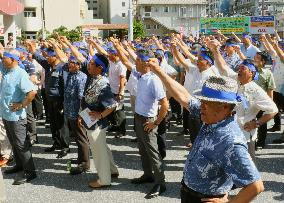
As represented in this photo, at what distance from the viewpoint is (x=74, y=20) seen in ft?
224

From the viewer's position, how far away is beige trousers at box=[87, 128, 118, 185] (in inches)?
231

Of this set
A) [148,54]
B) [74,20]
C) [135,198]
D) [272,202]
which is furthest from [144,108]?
[74,20]

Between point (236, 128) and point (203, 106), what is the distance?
A: 0.26m

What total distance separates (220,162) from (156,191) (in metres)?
3.13

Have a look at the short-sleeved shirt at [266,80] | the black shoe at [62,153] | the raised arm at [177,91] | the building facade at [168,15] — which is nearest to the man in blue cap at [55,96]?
the black shoe at [62,153]

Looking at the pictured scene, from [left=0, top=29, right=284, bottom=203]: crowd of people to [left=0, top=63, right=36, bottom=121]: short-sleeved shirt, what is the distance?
0.01 metres

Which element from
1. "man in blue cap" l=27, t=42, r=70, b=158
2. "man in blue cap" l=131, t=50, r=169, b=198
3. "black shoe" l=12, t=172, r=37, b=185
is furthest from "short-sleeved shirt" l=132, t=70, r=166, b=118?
"man in blue cap" l=27, t=42, r=70, b=158

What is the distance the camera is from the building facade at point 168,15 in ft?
271

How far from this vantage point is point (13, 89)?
602 cm

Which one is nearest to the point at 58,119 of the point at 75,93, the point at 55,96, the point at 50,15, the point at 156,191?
the point at 55,96

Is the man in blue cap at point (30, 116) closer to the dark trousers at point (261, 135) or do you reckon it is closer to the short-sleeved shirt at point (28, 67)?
the short-sleeved shirt at point (28, 67)

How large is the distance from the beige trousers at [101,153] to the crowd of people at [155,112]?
0.05ft

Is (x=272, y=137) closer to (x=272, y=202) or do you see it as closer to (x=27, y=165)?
(x=272, y=202)

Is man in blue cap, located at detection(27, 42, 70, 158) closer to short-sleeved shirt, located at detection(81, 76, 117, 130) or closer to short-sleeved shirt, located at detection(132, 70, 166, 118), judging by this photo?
short-sleeved shirt, located at detection(81, 76, 117, 130)
